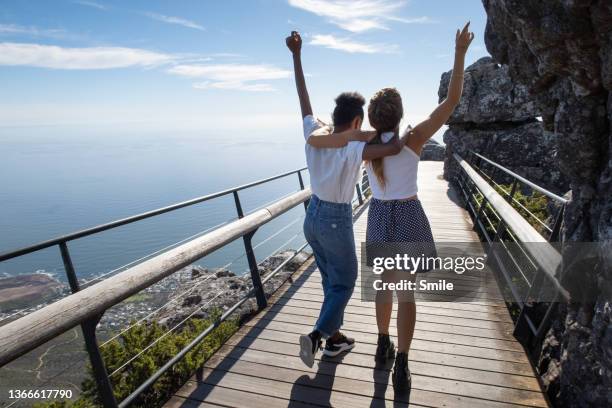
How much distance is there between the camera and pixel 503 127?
41.8ft

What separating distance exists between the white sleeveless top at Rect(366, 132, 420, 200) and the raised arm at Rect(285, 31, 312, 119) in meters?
0.67

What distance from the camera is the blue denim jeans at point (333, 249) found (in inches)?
116

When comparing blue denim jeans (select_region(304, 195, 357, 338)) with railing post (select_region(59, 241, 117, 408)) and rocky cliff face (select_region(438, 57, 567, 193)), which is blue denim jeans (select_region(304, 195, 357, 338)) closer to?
railing post (select_region(59, 241, 117, 408))

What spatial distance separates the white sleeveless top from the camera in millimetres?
2604

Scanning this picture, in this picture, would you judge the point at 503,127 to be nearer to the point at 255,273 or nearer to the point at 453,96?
the point at 255,273

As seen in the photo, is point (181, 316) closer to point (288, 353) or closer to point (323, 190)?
point (288, 353)

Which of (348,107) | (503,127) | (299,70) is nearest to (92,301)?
(348,107)

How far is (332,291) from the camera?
123 inches

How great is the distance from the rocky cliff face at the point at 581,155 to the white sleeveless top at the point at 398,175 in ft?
3.85

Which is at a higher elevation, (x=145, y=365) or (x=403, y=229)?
(x=403, y=229)

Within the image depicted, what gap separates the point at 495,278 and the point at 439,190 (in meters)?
8.42

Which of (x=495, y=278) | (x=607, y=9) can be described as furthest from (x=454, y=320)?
(x=607, y=9)

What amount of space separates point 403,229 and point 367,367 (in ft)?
4.43

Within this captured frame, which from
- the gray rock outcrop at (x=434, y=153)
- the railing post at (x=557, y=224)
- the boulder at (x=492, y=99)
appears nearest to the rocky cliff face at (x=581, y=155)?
the railing post at (x=557, y=224)
